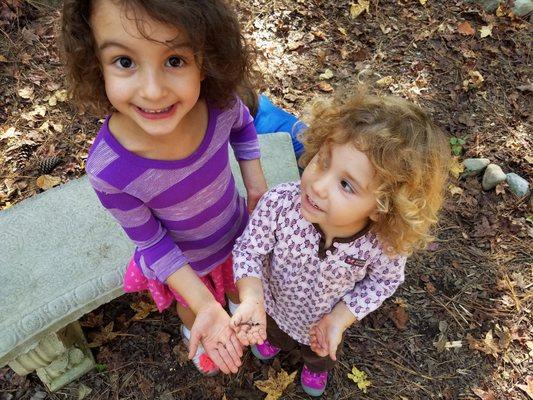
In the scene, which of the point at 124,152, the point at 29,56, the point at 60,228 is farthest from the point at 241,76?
the point at 29,56

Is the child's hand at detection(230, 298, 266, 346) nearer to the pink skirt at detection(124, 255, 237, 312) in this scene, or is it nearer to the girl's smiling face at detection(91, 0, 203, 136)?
the pink skirt at detection(124, 255, 237, 312)

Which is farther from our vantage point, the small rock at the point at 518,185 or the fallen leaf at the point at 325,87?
the fallen leaf at the point at 325,87

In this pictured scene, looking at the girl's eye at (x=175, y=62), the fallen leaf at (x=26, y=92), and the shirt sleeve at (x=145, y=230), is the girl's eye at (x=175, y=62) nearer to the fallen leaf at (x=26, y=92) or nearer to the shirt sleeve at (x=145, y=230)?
the shirt sleeve at (x=145, y=230)

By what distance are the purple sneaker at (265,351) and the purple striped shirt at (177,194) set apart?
844mm

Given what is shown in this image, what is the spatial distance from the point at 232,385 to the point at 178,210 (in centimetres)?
135

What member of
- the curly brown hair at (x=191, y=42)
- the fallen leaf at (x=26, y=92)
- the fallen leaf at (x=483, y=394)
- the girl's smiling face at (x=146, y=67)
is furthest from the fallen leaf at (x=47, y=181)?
the fallen leaf at (x=483, y=394)

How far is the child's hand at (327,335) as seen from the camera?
1822 millimetres

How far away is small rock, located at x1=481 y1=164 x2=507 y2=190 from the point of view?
348 cm

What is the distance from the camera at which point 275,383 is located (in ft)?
8.68

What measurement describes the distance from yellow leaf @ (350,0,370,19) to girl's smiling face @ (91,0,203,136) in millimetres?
3653

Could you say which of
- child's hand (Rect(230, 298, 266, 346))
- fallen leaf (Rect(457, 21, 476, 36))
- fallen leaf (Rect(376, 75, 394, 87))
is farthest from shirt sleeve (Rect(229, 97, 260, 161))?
fallen leaf (Rect(457, 21, 476, 36))

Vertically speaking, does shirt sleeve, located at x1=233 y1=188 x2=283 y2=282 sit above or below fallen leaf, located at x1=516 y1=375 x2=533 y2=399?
above

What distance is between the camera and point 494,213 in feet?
11.3

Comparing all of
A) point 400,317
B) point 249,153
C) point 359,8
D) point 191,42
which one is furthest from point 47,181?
point 359,8
